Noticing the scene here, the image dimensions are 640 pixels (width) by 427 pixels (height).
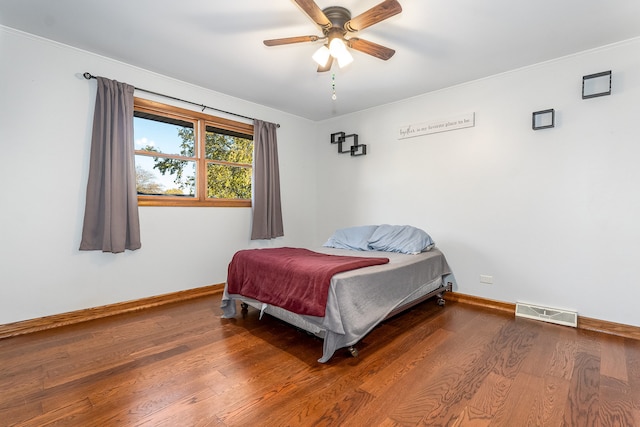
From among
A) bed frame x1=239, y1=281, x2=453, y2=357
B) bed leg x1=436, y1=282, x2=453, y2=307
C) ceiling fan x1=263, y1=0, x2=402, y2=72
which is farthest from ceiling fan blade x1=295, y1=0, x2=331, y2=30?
bed leg x1=436, y1=282, x2=453, y2=307

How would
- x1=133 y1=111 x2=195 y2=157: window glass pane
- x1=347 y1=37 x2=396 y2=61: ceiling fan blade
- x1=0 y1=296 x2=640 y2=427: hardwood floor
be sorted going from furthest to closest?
x1=133 y1=111 x2=195 y2=157: window glass pane, x1=347 y1=37 x2=396 y2=61: ceiling fan blade, x1=0 y1=296 x2=640 y2=427: hardwood floor

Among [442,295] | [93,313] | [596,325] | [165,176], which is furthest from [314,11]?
[596,325]

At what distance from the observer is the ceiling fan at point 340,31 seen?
1.89m

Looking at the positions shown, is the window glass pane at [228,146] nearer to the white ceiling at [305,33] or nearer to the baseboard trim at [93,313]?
the white ceiling at [305,33]

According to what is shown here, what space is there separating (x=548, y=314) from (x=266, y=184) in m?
3.50

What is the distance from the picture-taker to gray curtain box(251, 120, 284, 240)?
412 centimetres

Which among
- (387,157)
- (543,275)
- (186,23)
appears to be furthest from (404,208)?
(186,23)

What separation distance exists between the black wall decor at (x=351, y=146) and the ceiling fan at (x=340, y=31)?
2.02 metres

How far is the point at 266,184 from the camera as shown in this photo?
420 cm

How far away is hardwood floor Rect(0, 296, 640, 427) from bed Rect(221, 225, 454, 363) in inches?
7.9

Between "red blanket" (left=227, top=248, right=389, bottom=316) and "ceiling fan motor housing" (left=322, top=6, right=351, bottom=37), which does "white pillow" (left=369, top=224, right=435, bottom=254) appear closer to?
"red blanket" (left=227, top=248, right=389, bottom=316)

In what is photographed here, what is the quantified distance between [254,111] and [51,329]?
326 centimetres

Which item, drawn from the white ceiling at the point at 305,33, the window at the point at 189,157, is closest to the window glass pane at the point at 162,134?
the window at the point at 189,157

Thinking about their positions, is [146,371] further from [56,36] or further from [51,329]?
[56,36]
